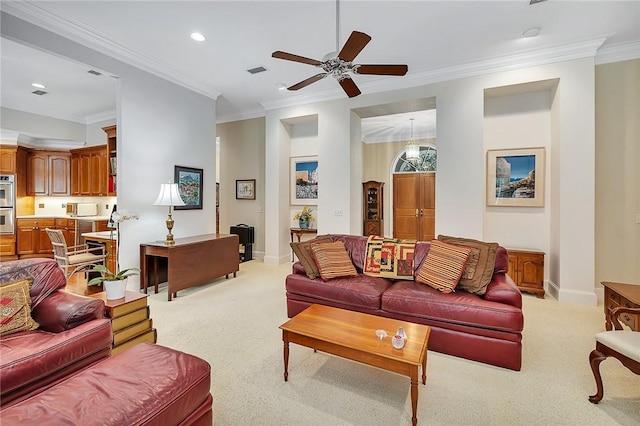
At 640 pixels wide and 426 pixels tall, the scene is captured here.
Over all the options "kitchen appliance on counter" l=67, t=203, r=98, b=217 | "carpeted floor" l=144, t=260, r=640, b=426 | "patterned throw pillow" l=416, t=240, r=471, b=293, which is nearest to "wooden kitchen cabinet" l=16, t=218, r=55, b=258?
"kitchen appliance on counter" l=67, t=203, r=98, b=217

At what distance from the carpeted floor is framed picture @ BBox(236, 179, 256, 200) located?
375cm

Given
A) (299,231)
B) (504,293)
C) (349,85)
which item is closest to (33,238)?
(299,231)

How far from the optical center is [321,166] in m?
5.32

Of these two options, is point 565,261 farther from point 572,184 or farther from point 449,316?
point 449,316

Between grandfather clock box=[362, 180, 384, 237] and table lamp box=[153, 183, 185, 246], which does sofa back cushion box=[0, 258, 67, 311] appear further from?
grandfather clock box=[362, 180, 384, 237]

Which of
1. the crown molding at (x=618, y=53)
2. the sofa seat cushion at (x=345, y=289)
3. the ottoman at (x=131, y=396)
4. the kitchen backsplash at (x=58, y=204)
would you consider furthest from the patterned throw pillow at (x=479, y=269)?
the kitchen backsplash at (x=58, y=204)

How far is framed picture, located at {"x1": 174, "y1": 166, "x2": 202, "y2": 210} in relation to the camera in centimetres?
471

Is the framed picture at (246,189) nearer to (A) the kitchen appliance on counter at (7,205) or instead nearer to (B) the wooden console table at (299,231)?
(B) the wooden console table at (299,231)

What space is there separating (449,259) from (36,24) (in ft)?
16.1

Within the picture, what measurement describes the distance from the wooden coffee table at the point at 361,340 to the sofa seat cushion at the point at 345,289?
0.45 meters

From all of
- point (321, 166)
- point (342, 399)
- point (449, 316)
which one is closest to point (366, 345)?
point (342, 399)

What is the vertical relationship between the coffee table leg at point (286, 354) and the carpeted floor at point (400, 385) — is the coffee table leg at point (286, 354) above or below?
above

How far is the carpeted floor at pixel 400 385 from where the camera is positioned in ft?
5.80

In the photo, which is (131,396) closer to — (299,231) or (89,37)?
(89,37)
